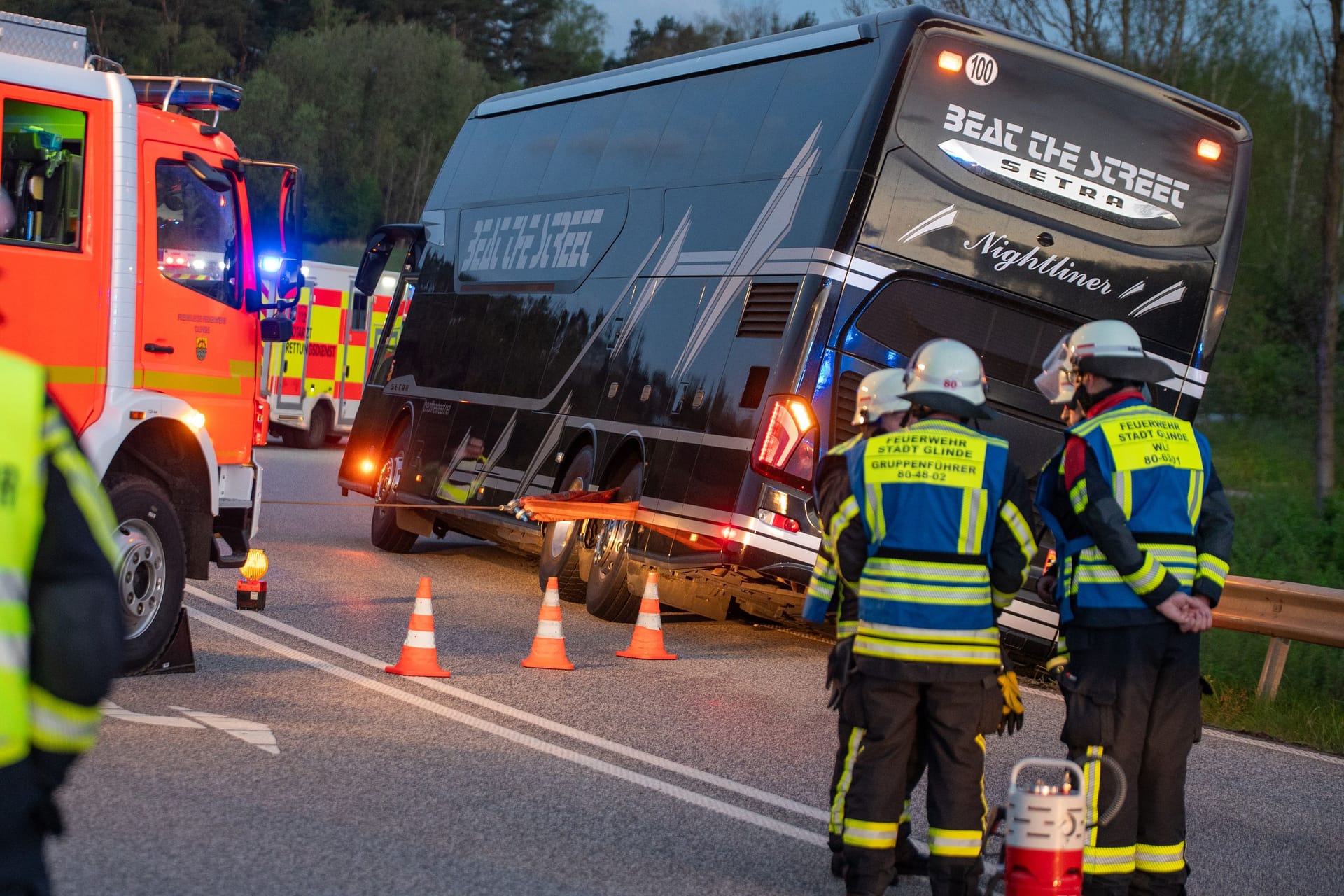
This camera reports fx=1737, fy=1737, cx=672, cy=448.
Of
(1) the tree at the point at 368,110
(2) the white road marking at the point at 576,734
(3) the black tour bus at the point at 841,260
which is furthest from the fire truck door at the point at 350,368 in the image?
(1) the tree at the point at 368,110

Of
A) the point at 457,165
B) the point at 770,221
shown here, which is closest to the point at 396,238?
the point at 457,165

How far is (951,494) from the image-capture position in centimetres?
535

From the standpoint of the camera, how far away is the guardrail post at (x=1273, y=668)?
10695mm

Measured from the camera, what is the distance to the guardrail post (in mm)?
10695

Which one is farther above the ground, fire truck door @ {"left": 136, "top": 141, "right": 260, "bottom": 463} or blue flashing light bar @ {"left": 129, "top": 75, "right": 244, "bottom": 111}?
blue flashing light bar @ {"left": 129, "top": 75, "right": 244, "bottom": 111}

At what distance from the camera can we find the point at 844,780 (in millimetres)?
5785

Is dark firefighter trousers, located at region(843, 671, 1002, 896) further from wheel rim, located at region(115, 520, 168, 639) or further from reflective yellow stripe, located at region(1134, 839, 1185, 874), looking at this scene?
wheel rim, located at region(115, 520, 168, 639)

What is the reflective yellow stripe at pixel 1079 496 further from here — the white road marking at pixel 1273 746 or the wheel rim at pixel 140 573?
the wheel rim at pixel 140 573

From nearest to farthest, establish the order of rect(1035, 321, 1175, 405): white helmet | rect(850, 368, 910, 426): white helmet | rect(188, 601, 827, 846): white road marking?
rect(1035, 321, 1175, 405): white helmet < rect(850, 368, 910, 426): white helmet < rect(188, 601, 827, 846): white road marking

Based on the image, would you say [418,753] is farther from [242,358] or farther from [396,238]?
[396,238]

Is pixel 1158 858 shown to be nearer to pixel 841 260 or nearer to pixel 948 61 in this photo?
pixel 841 260

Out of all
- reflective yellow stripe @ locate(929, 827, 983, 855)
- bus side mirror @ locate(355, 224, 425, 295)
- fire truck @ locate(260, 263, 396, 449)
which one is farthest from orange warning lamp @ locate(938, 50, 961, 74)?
fire truck @ locate(260, 263, 396, 449)

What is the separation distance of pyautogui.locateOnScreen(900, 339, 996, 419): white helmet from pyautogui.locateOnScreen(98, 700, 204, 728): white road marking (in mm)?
3994

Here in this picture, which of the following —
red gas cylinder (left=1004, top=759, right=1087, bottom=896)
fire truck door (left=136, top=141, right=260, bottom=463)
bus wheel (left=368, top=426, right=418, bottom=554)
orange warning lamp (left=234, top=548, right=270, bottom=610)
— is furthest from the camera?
bus wheel (left=368, top=426, right=418, bottom=554)
